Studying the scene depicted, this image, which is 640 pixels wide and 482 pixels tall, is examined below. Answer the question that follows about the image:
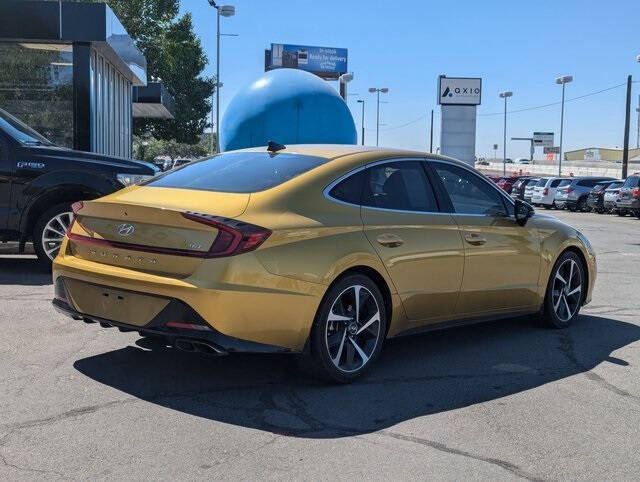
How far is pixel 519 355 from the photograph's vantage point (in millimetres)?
5852

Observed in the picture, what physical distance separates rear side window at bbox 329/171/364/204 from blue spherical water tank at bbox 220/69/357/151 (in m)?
8.47

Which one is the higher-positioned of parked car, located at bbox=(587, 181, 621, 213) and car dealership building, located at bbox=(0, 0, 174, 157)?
car dealership building, located at bbox=(0, 0, 174, 157)

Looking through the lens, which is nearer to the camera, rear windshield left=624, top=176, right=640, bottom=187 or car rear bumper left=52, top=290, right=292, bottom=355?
car rear bumper left=52, top=290, right=292, bottom=355

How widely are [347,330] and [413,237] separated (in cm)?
89

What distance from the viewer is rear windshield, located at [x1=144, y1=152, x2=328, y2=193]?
4.89 metres

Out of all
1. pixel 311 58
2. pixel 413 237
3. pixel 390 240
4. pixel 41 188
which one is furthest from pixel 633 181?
pixel 311 58

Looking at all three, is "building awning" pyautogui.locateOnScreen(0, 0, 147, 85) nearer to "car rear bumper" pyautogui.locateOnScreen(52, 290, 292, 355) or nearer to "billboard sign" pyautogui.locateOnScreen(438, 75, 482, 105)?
"car rear bumper" pyautogui.locateOnScreen(52, 290, 292, 355)

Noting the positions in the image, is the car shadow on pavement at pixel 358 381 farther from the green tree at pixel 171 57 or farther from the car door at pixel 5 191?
the green tree at pixel 171 57

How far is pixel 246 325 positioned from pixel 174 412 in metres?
0.66

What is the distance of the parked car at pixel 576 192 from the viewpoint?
3359 centimetres

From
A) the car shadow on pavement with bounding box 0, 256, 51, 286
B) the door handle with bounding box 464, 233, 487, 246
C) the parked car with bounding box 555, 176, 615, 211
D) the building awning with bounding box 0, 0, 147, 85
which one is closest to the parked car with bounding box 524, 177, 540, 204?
the parked car with bounding box 555, 176, 615, 211

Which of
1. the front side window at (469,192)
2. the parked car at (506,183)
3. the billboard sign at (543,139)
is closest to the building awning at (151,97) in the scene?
the front side window at (469,192)

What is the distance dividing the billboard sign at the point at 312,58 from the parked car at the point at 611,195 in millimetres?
38214

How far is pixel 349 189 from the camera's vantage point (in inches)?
200
